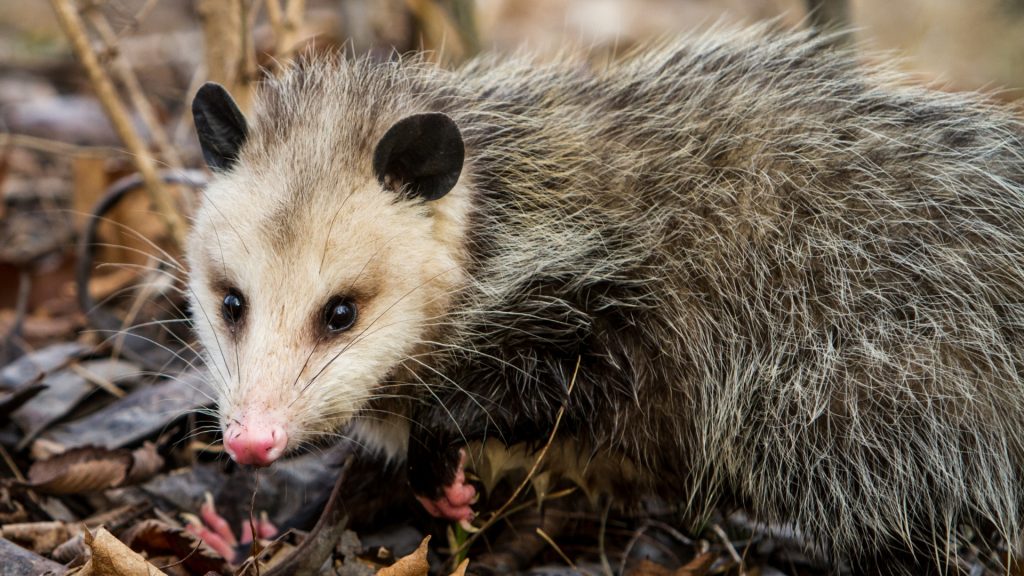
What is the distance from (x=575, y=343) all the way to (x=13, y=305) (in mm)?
2563

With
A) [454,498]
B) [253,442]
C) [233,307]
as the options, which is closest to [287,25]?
[233,307]

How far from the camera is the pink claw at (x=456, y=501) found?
8.73ft

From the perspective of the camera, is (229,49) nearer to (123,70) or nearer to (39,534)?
(123,70)

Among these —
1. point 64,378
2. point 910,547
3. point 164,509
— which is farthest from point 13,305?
point 910,547

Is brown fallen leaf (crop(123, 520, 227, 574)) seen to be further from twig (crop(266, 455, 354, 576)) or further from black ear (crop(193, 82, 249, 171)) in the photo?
black ear (crop(193, 82, 249, 171))

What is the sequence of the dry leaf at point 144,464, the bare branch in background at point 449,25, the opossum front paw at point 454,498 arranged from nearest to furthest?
the opossum front paw at point 454,498, the dry leaf at point 144,464, the bare branch in background at point 449,25

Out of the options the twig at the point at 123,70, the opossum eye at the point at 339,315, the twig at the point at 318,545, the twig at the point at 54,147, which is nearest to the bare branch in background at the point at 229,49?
the twig at the point at 123,70

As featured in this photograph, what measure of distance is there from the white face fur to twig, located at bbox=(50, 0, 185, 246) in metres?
0.95

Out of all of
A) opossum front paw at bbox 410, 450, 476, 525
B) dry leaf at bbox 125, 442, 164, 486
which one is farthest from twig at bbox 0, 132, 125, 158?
opossum front paw at bbox 410, 450, 476, 525

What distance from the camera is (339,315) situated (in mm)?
2344

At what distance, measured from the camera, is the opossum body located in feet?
7.95

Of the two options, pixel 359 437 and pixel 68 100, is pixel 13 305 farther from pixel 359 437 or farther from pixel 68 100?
pixel 359 437

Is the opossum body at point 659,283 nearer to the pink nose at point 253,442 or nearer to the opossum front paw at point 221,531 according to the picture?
the pink nose at point 253,442

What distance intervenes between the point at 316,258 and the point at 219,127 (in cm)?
53
